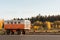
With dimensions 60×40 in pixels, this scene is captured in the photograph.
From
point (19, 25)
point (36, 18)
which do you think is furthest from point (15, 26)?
point (36, 18)

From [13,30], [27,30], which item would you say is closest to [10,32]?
[13,30]

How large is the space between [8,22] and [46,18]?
5074cm

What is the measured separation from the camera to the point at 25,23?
43625mm

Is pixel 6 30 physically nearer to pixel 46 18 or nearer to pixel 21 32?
pixel 21 32

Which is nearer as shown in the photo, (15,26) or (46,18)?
(15,26)

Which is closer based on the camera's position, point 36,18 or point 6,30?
point 6,30

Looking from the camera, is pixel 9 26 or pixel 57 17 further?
pixel 57 17

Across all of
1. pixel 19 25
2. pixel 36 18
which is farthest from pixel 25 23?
pixel 36 18

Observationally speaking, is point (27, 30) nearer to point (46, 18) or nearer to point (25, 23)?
point (25, 23)

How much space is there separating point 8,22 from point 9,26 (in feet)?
3.68

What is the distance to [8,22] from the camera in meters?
43.5

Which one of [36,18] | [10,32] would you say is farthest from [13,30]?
[36,18]

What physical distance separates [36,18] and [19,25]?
165 feet

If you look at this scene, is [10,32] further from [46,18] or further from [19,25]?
[46,18]
